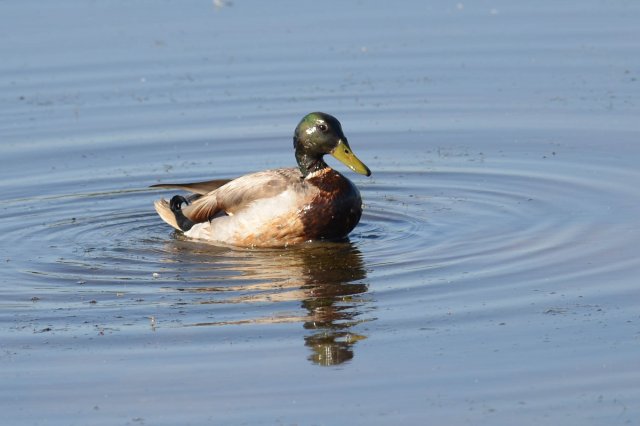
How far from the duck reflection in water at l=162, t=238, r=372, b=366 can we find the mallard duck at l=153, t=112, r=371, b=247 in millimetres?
143

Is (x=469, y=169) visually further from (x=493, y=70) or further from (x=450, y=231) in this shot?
(x=493, y=70)

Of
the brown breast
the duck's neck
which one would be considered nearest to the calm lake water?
the brown breast

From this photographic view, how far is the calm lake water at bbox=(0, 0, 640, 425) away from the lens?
7516mm

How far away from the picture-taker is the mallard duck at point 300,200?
36.8 feet

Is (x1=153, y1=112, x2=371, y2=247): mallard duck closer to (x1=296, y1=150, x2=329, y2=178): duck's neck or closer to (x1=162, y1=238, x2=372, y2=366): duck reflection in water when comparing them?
(x1=296, y1=150, x2=329, y2=178): duck's neck

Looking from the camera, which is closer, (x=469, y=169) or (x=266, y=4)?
(x=469, y=169)

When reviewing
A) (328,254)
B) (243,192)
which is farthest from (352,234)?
(243,192)

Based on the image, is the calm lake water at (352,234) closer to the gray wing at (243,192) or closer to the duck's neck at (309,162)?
the gray wing at (243,192)

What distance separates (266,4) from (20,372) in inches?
492

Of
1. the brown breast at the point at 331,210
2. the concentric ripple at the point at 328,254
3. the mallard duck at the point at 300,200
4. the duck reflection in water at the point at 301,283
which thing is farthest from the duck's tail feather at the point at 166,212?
the brown breast at the point at 331,210

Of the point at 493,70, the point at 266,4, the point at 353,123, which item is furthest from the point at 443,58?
the point at 266,4

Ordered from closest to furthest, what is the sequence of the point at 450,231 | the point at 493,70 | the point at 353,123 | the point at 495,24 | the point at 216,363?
the point at 216,363 → the point at 450,231 → the point at 353,123 → the point at 493,70 → the point at 495,24

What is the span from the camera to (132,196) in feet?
42.8

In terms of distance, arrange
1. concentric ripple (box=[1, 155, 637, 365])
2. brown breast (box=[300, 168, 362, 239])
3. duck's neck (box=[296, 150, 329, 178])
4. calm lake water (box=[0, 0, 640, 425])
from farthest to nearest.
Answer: duck's neck (box=[296, 150, 329, 178])
brown breast (box=[300, 168, 362, 239])
concentric ripple (box=[1, 155, 637, 365])
calm lake water (box=[0, 0, 640, 425])
